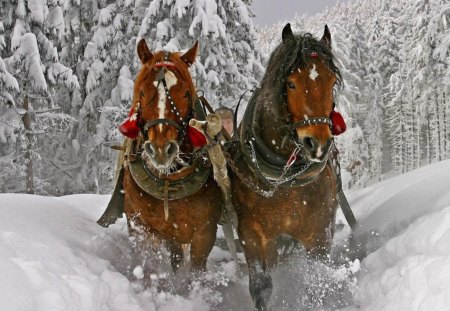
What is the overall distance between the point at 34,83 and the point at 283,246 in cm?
952

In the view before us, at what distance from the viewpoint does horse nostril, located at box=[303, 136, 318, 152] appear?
3314mm

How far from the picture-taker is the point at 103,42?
15727mm

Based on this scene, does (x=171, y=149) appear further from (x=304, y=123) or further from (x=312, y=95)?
(x=312, y=95)

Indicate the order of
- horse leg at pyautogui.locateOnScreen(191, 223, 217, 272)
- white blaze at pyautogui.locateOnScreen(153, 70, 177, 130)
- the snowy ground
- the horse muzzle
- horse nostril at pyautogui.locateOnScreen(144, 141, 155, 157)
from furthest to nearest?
1. horse leg at pyautogui.locateOnScreen(191, 223, 217, 272)
2. white blaze at pyautogui.locateOnScreen(153, 70, 177, 130)
3. horse nostril at pyautogui.locateOnScreen(144, 141, 155, 157)
4. the horse muzzle
5. the snowy ground

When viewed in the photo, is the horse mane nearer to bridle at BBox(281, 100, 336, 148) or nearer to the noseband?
bridle at BBox(281, 100, 336, 148)

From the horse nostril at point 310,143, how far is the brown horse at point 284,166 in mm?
34

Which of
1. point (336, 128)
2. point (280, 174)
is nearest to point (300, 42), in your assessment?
point (336, 128)

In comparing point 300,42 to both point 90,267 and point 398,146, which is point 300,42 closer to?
point 90,267

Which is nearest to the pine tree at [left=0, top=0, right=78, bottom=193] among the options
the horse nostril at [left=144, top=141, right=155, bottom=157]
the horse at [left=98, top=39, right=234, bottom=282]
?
the horse at [left=98, top=39, right=234, bottom=282]

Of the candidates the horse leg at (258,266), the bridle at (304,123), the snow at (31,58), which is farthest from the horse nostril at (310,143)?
the snow at (31,58)

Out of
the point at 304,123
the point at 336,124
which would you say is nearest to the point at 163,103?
the point at 304,123

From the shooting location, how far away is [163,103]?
3658 mm

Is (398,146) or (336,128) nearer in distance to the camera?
(336,128)

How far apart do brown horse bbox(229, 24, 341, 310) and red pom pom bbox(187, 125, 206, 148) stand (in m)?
0.41
